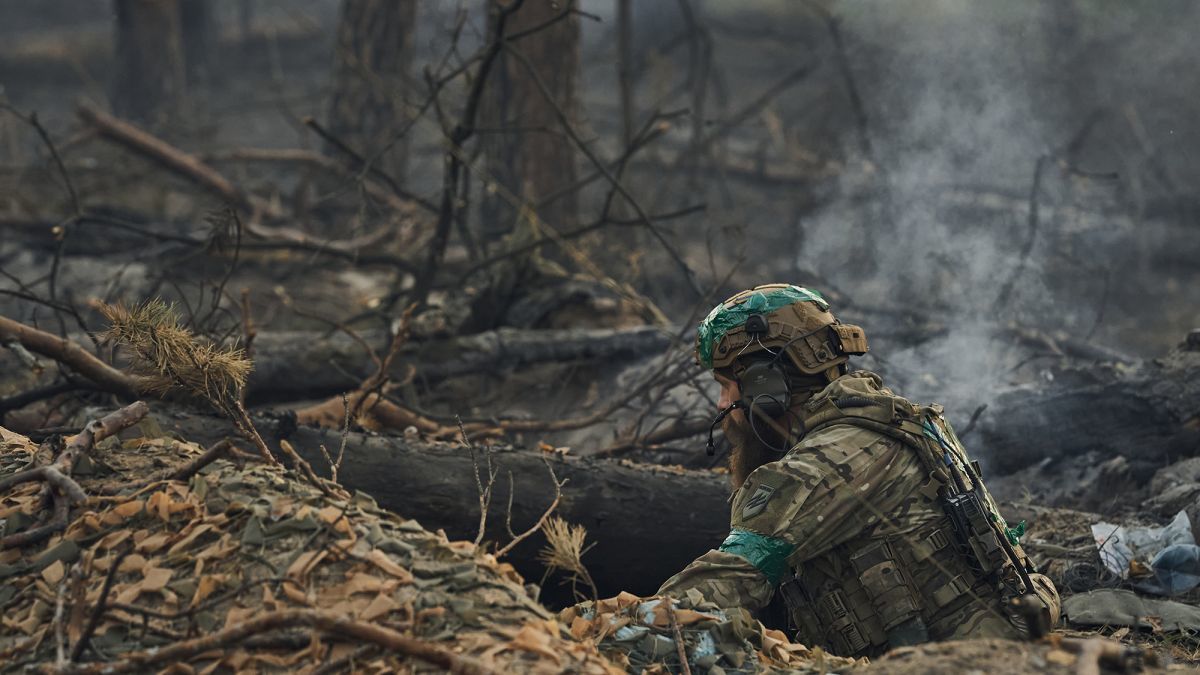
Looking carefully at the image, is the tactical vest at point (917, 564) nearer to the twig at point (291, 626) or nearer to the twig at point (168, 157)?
the twig at point (291, 626)

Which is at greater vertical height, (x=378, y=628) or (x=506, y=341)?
(x=378, y=628)

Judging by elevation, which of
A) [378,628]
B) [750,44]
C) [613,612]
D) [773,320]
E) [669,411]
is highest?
[750,44]

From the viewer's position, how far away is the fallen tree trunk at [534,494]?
169 inches

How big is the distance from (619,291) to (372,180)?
3911mm

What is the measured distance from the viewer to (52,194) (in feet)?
32.0

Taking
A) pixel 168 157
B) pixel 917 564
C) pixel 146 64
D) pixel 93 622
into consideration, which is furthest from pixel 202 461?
Answer: pixel 146 64

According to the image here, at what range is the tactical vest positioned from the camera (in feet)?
10.5

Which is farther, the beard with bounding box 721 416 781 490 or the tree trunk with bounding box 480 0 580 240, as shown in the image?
the tree trunk with bounding box 480 0 580 240

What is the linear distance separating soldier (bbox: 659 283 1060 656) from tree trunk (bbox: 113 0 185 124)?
1090cm

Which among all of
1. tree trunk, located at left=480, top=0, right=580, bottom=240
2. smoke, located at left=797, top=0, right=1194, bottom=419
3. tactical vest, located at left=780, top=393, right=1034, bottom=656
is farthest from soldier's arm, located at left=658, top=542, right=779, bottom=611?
tree trunk, located at left=480, top=0, right=580, bottom=240

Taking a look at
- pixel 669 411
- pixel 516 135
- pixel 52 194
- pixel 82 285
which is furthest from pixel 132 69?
pixel 669 411

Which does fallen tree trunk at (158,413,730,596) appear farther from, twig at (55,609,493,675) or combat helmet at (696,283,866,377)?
twig at (55,609,493,675)

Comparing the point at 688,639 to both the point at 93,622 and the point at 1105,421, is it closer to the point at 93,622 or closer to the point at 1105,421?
the point at 93,622

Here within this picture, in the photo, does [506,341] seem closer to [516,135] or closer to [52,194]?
[516,135]
